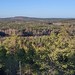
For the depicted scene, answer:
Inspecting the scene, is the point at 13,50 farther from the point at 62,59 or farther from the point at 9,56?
the point at 62,59

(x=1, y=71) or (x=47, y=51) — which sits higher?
(x=47, y=51)

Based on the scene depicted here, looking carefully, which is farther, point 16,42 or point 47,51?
point 16,42

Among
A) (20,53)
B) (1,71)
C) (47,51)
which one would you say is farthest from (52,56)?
(1,71)

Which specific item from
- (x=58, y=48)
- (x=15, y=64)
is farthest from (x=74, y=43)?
(x=15, y=64)

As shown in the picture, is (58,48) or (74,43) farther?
(74,43)

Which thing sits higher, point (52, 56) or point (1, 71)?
point (52, 56)

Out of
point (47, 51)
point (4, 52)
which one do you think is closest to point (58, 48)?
point (47, 51)

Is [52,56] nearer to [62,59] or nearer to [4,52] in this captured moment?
[62,59]

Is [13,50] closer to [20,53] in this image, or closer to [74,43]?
[20,53]
